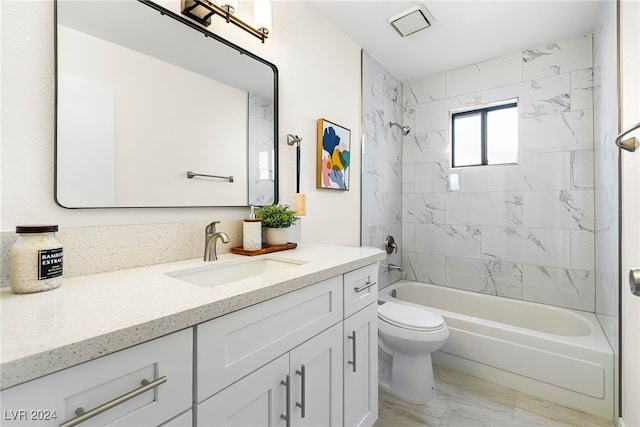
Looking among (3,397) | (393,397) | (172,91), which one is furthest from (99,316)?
(393,397)

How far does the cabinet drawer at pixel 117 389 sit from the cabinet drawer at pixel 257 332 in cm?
4

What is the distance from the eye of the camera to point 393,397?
1.84 meters

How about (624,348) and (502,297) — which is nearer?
(624,348)

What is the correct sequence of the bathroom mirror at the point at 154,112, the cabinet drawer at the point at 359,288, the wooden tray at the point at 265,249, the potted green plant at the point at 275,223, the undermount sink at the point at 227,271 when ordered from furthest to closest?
the potted green plant at the point at 275,223, the wooden tray at the point at 265,249, the cabinet drawer at the point at 359,288, the undermount sink at the point at 227,271, the bathroom mirror at the point at 154,112

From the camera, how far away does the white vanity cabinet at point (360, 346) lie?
121 centimetres

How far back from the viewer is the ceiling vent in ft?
6.38

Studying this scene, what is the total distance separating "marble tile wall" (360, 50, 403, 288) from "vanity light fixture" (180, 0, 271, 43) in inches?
47.4

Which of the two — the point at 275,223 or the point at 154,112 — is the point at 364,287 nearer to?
the point at 275,223

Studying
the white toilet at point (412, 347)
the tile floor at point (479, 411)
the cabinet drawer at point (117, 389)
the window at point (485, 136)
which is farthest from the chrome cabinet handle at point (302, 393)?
the window at point (485, 136)

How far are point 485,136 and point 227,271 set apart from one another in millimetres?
2645

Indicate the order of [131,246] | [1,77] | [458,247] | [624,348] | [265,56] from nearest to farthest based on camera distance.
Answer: [1,77] → [131,246] → [624,348] → [265,56] → [458,247]

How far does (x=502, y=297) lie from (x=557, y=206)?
885 mm

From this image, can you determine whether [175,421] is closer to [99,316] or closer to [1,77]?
[99,316]

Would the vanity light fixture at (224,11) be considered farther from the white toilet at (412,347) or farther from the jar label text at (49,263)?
the white toilet at (412,347)
